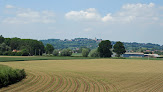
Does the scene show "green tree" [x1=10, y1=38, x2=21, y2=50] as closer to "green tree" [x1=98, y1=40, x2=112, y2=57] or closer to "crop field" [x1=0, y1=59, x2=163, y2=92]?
"green tree" [x1=98, y1=40, x2=112, y2=57]

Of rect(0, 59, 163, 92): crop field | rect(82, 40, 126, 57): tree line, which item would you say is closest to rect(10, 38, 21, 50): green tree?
rect(82, 40, 126, 57): tree line

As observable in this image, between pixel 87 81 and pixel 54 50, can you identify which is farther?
pixel 54 50

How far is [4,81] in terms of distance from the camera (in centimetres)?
2245

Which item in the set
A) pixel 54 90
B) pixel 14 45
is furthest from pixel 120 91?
pixel 14 45

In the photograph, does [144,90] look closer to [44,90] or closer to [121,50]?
[44,90]

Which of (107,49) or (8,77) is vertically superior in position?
(107,49)

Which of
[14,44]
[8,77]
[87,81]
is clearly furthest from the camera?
[14,44]

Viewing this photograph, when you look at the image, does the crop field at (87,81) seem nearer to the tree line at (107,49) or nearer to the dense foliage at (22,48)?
the tree line at (107,49)

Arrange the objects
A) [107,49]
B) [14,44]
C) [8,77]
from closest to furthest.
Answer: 1. [8,77]
2. [107,49]
3. [14,44]

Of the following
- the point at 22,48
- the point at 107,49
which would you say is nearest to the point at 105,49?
the point at 107,49

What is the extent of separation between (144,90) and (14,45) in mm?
168949

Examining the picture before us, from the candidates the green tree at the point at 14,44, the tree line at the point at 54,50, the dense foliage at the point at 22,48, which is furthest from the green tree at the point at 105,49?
the green tree at the point at 14,44

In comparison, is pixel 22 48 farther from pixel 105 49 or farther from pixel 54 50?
pixel 105 49

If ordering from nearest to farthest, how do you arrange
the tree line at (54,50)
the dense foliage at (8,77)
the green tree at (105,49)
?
the dense foliage at (8,77)
the green tree at (105,49)
the tree line at (54,50)
